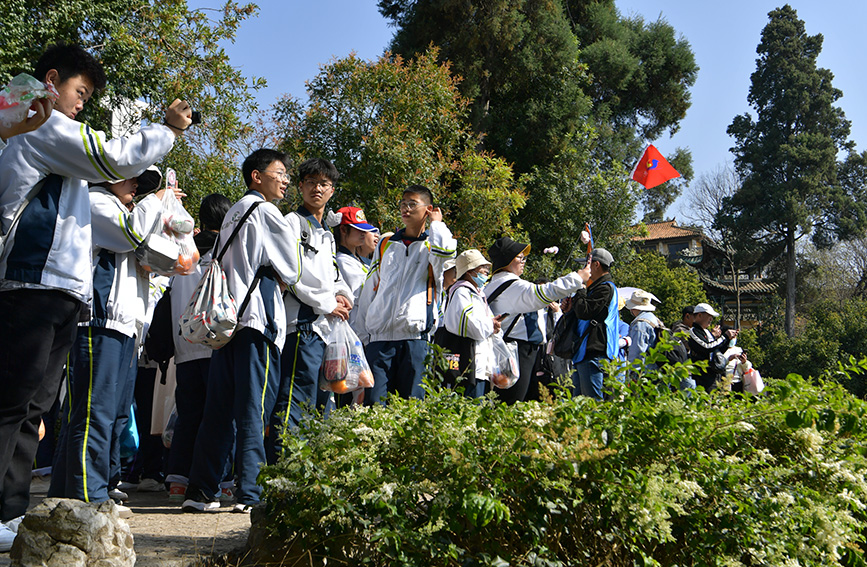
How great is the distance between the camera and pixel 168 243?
397cm

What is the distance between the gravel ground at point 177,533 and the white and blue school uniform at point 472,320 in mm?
2338

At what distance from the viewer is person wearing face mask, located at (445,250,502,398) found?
616 cm

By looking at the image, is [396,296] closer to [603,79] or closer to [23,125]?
[23,125]

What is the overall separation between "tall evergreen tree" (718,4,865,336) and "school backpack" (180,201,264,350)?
4127 cm

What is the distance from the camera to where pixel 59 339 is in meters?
3.21

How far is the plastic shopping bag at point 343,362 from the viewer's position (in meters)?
4.95

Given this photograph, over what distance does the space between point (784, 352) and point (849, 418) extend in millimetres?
33147

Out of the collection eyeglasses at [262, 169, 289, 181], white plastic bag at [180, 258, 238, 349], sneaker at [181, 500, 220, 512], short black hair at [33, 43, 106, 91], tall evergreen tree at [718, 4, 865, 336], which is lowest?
sneaker at [181, 500, 220, 512]

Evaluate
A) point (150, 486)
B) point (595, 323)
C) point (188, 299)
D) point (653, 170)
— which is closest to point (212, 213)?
point (188, 299)

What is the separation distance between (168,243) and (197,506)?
154 cm

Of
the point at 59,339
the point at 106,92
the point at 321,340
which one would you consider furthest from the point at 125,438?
the point at 106,92

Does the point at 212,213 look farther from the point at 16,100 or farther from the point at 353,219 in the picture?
the point at 16,100

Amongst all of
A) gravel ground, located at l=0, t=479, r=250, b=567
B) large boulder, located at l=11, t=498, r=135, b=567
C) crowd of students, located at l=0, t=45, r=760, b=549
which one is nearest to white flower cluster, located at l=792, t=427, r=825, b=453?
crowd of students, located at l=0, t=45, r=760, b=549

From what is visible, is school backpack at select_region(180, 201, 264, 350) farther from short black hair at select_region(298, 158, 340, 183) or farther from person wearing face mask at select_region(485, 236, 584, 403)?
person wearing face mask at select_region(485, 236, 584, 403)
